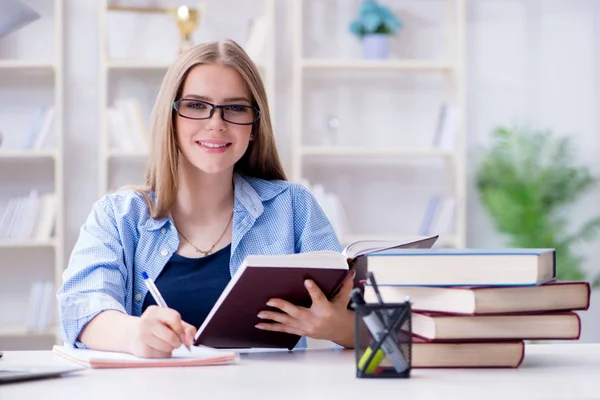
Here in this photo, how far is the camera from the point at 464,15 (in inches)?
166

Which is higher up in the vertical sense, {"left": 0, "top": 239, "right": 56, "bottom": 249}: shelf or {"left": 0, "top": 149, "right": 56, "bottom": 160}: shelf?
{"left": 0, "top": 149, "right": 56, "bottom": 160}: shelf

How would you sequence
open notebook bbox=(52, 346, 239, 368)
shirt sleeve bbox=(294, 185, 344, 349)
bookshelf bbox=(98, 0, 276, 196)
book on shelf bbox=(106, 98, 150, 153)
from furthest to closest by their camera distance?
bookshelf bbox=(98, 0, 276, 196) < book on shelf bbox=(106, 98, 150, 153) < shirt sleeve bbox=(294, 185, 344, 349) < open notebook bbox=(52, 346, 239, 368)

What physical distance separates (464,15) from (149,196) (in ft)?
8.74

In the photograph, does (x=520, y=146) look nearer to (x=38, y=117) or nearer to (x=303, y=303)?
(x=38, y=117)

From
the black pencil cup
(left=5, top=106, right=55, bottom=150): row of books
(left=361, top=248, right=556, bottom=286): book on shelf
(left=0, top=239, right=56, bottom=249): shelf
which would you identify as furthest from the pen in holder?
(left=5, top=106, right=55, bottom=150): row of books

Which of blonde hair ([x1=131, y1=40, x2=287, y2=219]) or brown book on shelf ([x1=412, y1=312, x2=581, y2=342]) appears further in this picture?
blonde hair ([x1=131, y1=40, x2=287, y2=219])

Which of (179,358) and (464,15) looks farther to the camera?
(464,15)

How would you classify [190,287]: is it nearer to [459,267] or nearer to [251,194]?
[251,194]

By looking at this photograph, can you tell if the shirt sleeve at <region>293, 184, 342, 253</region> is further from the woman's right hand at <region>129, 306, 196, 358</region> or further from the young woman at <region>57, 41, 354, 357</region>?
the woman's right hand at <region>129, 306, 196, 358</region>

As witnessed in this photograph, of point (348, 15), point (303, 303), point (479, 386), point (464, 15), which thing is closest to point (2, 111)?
point (348, 15)

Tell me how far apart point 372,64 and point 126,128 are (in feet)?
3.79

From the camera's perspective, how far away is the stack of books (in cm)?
127

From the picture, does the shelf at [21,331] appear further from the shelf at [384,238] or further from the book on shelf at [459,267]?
the book on shelf at [459,267]

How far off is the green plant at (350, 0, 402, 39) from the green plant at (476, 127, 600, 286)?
0.72 meters
